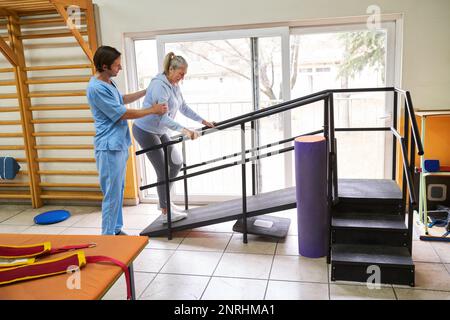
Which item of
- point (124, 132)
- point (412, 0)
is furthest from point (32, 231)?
point (412, 0)

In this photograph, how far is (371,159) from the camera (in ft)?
14.3

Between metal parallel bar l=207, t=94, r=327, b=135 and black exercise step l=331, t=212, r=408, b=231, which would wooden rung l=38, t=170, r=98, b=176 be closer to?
metal parallel bar l=207, t=94, r=327, b=135

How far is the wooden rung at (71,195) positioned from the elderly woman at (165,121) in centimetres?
121

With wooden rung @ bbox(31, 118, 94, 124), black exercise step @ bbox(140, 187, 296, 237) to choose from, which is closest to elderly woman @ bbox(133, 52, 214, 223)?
black exercise step @ bbox(140, 187, 296, 237)

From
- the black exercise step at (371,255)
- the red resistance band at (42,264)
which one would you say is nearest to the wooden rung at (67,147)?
the red resistance band at (42,264)

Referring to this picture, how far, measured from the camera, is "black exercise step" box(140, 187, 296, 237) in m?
3.39

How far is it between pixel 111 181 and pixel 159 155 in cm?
52

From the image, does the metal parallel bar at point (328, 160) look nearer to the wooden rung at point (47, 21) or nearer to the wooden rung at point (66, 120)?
the wooden rung at point (66, 120)

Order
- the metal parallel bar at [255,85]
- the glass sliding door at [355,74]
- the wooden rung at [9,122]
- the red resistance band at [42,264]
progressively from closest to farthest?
1. the red resistance band at [42,264]
2. the glass sliding door at [355,74]
3. the metal parallel bar at [255,85]
4. the wooden rung at [9,122]

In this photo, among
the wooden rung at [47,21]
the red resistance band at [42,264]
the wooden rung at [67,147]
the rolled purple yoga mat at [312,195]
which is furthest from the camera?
the wooden rung at [67,147]

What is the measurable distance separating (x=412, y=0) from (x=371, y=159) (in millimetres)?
1568

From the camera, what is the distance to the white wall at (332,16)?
3.80 metres

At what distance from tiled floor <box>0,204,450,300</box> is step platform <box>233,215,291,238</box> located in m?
0.06
